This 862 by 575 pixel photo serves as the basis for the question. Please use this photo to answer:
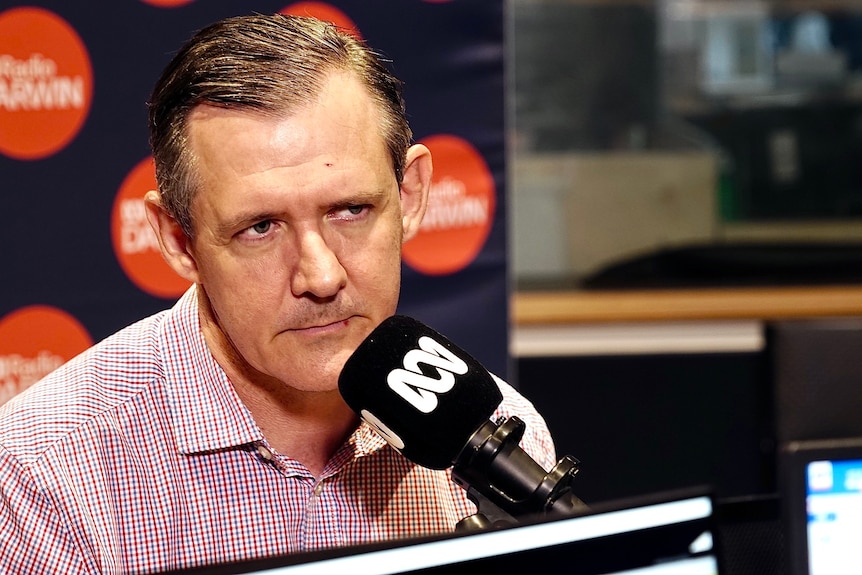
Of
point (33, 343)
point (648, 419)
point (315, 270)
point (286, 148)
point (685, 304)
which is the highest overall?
point (286, 148)

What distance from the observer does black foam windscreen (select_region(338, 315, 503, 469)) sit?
35.2 inches

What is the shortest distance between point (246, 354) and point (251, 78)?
0.87ft

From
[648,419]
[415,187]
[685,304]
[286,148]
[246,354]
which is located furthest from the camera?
[685,304]

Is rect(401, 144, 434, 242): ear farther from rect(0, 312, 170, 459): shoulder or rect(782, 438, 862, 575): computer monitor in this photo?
rect(782, 438, 862, 575): computer monitor

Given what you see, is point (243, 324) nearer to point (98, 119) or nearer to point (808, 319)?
point (98, 119)

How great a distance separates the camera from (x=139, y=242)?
6.27ft

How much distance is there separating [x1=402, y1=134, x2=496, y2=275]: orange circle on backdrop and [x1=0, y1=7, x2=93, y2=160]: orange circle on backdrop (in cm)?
68

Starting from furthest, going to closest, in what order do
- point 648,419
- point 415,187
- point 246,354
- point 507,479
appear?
point 648,419 → point 415,187 → point 246,354 → point 507,479

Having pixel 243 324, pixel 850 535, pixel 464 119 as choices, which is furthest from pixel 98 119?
pixel 850 535

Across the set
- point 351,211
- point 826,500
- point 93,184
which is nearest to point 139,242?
point 93,184

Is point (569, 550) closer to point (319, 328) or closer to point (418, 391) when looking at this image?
point (418, 391)

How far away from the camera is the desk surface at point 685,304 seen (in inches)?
129

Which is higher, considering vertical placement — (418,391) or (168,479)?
(418,391)

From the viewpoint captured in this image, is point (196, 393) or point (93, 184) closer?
point (196, 393)
